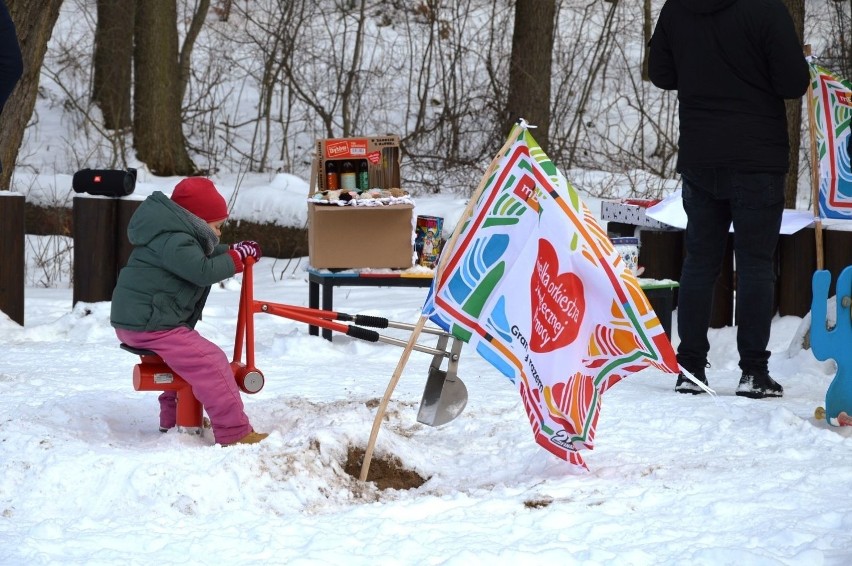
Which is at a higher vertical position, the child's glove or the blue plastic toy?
the child's glove

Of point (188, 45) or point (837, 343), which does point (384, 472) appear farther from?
point (188, 45)

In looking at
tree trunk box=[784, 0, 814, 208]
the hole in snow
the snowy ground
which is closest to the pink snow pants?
the snowy ground

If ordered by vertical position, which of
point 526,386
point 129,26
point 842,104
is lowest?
point 526,386

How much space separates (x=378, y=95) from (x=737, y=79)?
11.7m

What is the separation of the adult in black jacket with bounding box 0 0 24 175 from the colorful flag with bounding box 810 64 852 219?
4.32 m

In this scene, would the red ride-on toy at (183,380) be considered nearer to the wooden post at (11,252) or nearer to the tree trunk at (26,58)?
the wooden post at (11,252)

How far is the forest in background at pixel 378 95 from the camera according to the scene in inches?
563

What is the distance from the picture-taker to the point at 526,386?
394cm

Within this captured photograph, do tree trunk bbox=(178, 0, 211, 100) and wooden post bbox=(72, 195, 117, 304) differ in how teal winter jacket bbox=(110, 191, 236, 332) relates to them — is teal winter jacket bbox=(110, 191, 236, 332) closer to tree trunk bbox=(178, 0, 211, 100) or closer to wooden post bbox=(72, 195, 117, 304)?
wooden post bbox=(72, 195, 117, 304)

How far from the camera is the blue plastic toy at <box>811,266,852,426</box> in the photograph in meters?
4.56

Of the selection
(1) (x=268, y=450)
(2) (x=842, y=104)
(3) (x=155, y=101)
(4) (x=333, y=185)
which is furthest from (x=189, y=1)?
(1) (x=268, y=450)

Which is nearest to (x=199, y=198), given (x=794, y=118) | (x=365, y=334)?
(x=365, y=334)

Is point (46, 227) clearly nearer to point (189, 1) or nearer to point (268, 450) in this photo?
point (268, 450)

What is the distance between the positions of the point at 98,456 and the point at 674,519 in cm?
203
